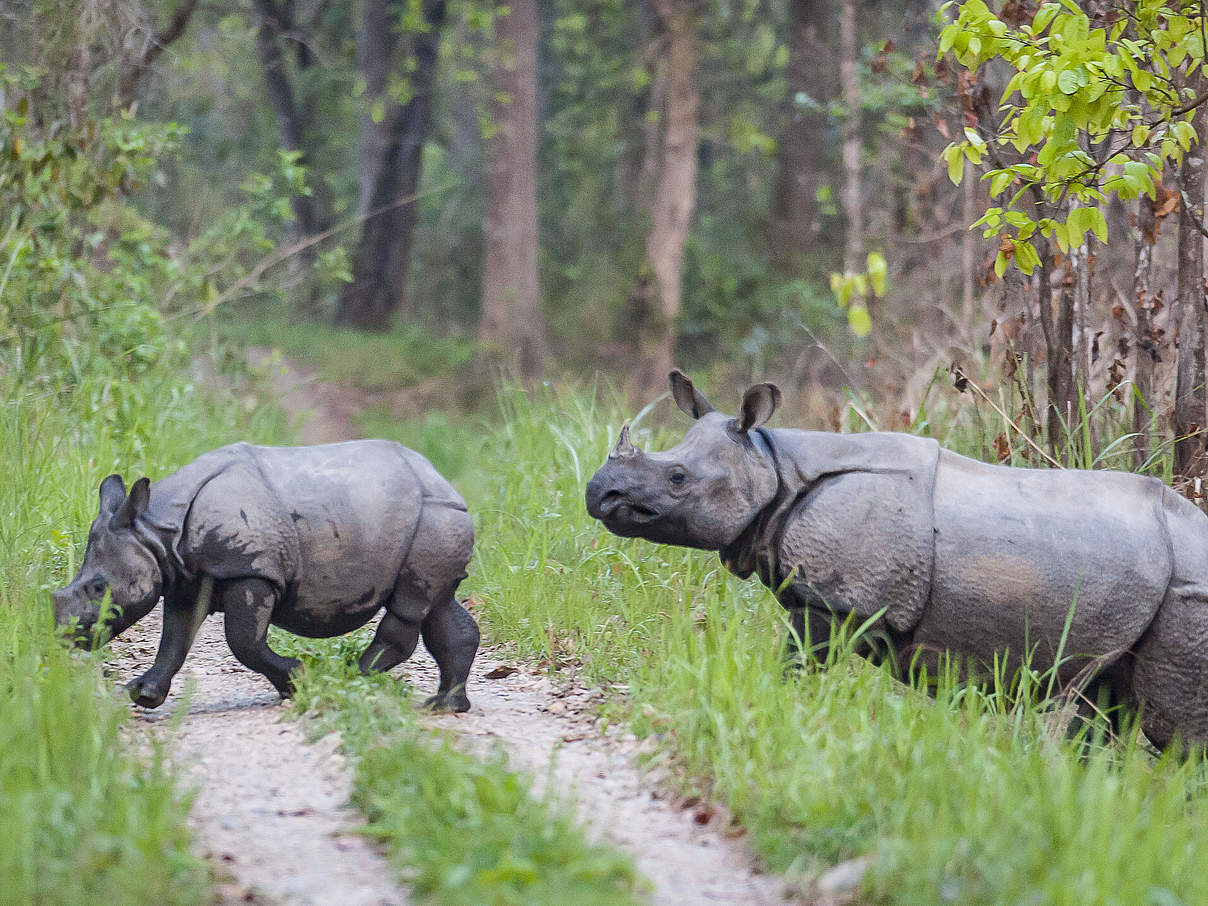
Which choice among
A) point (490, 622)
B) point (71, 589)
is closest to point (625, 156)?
point (490, 622)

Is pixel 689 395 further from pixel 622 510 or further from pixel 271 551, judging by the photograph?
pixel 271 551

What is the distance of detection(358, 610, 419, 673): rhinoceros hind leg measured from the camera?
5.04m

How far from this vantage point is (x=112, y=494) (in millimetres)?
4938

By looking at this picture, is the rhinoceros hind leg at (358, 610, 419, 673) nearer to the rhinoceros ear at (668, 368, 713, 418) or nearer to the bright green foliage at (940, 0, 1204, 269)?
the rhinoceros ear at (668, 368, 713, 418)

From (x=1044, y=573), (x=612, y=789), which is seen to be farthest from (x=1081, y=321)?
(x=612, y=789)

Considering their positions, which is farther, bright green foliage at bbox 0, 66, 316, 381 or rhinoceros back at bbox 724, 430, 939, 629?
bright green foliage at bbox 0, 66, 316, 381

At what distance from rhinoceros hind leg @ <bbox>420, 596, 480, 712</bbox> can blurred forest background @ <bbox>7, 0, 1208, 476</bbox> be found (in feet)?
9.39

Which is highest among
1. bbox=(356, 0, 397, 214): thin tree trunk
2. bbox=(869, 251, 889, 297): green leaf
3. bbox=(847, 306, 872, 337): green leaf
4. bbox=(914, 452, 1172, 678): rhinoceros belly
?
bbox=(356, 0, 397, 214): thin tree trunk

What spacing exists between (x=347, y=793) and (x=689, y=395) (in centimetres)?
202

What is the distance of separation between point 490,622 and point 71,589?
2419mm

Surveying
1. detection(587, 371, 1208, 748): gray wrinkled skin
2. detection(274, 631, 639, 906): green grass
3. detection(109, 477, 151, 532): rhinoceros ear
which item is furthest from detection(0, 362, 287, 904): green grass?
detection(587, 371, 1208, 748): gray wrinkled skin

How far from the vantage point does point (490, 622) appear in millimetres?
6742

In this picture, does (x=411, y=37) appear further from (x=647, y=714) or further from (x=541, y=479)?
(x=647, y=714)

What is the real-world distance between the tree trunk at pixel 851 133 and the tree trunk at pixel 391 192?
8.33 metres
